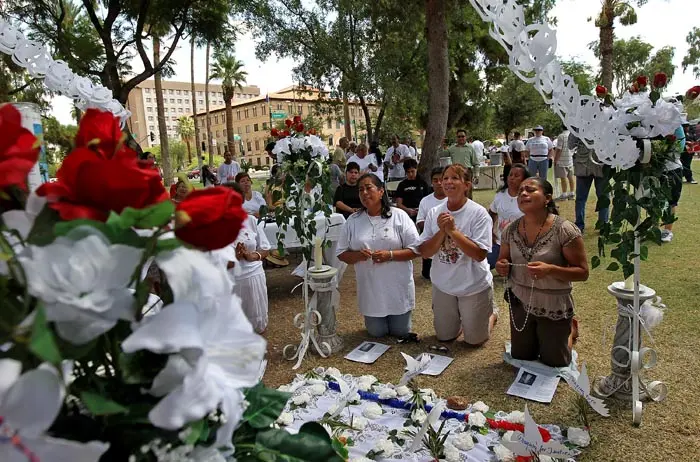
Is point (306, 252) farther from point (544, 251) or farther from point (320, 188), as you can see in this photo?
point (544, 251)

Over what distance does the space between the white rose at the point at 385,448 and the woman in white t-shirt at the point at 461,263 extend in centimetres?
160

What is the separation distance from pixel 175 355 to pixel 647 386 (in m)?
3.18

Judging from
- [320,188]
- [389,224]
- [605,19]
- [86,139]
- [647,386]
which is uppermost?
[605,19]

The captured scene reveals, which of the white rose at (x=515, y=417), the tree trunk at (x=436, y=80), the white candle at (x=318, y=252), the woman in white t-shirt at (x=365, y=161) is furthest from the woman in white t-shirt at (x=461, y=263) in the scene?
the woman in white t-shirt at (x=365, y=161)

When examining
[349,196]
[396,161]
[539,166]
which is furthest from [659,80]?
[396,161]

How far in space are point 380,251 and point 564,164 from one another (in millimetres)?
Answer: 7609

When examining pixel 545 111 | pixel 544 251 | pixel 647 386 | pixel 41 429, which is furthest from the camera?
pixel 545 111

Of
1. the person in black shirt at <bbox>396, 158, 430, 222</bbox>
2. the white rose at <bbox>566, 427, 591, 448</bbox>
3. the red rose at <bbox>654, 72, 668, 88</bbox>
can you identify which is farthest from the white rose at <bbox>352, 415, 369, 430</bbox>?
the person in black shirt at <bbox>396, 158, 430, 222</bbox>

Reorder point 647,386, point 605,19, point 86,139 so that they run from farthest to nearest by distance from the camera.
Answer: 1. point 605,19
2. point 647,386
3. point 86,139

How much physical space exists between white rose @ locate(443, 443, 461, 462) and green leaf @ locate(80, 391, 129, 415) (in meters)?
2.22

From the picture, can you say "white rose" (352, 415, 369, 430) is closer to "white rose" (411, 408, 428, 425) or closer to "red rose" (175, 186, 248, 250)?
"white rose" (411, 408, 428, 425)

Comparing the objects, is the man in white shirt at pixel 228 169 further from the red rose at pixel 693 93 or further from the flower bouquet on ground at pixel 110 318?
the flower bouquet on ground at pixel 110 318

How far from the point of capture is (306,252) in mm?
3869

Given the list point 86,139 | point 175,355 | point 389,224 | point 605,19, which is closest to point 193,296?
point 175,355
